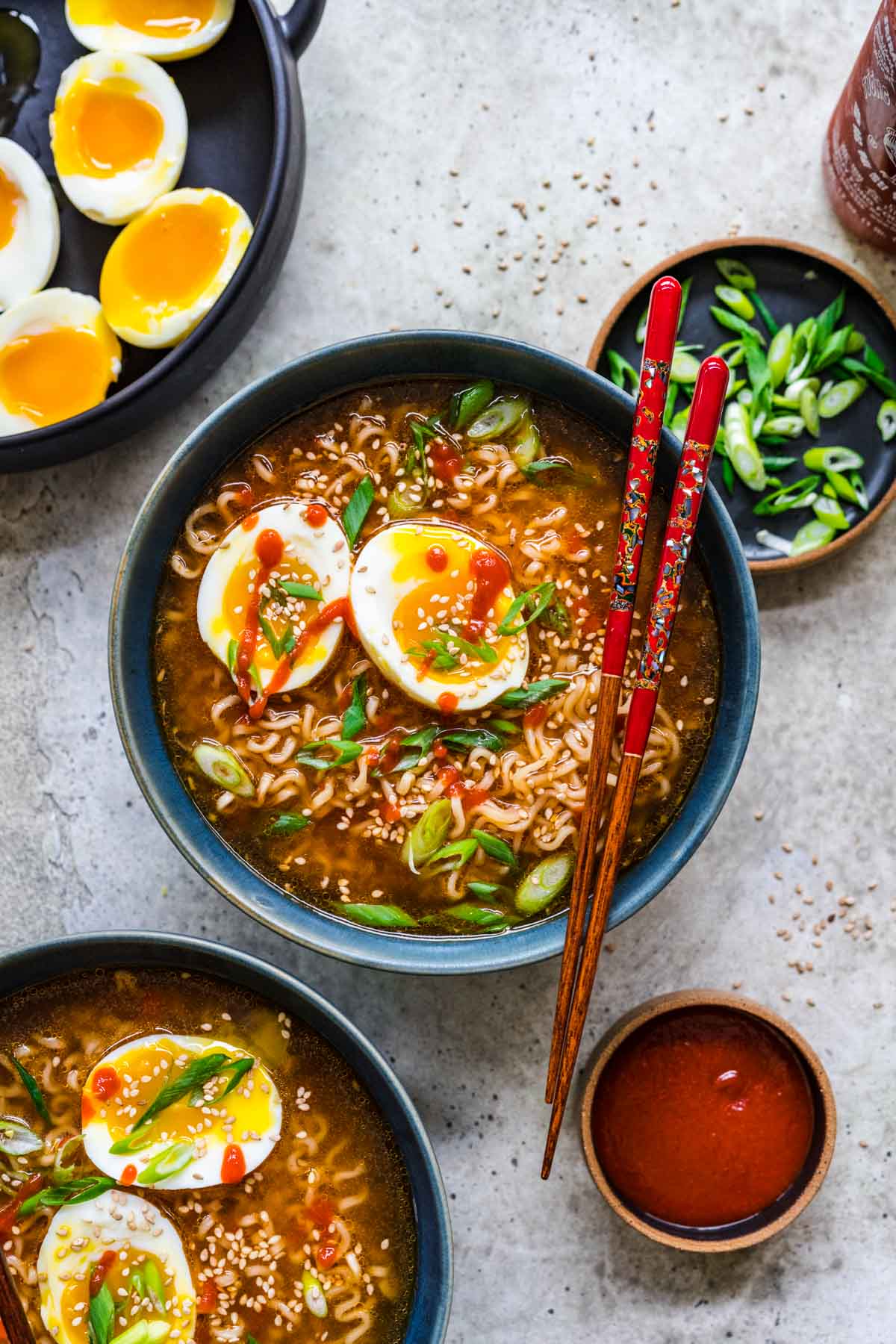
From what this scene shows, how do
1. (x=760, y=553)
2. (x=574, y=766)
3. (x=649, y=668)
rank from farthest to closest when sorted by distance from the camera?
(x=760, y=553)
(x=574, y=766)
(x=649, y=668)

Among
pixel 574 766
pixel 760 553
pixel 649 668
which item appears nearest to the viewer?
pixel 649 668

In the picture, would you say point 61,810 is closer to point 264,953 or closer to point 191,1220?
point 264,953

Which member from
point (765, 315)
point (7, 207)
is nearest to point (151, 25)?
point (7, 207)

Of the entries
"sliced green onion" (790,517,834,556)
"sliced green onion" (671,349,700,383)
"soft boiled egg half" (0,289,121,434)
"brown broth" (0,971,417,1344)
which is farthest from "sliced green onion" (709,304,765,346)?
"brown broth" (0,971,417,1344)

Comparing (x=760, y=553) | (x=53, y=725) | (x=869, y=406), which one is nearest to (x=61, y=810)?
(x=53, y=725)

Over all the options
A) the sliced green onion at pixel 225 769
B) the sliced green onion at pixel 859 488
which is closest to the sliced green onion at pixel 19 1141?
the sliced green onion at pixel 225 769

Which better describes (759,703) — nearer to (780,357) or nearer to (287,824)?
(780,357)
